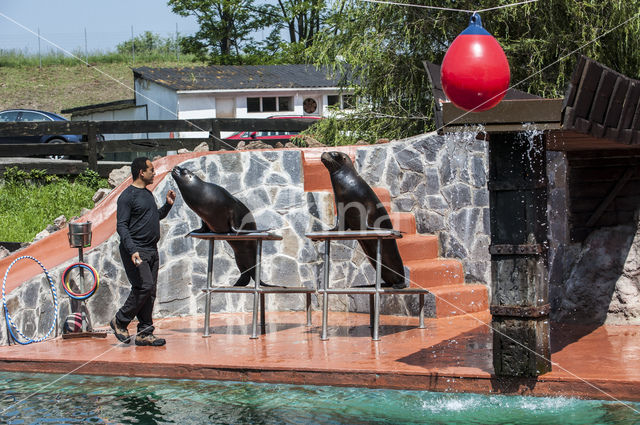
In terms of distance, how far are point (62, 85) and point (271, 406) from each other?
1859 inches

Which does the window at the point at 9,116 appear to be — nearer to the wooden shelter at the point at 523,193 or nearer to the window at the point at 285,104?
the window at the point at 285,104

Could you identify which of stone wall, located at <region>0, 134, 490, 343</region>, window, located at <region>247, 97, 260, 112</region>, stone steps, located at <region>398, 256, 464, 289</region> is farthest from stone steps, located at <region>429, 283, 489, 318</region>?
window, located at <region>247, 97, 260, 112</region>

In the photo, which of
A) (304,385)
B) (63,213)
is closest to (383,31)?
(63,213)

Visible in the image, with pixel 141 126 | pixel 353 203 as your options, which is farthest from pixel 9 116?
pixel 353 203

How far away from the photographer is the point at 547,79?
14.6 meters

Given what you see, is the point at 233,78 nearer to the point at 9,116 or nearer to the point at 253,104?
the point at 253,104

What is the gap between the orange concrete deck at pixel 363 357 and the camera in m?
6.55

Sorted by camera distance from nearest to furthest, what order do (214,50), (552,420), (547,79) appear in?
(552,420) < (547,79) < (214,50)

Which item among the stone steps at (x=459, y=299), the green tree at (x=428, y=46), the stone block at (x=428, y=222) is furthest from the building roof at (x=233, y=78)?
the stone steps at (x=459, y=299)

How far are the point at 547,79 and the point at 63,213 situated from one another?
8764mm

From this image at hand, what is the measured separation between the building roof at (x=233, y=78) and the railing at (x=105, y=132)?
39.9ft

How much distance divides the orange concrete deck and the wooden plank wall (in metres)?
1.19

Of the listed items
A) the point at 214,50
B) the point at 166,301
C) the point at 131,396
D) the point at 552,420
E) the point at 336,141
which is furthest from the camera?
the point at 214,50

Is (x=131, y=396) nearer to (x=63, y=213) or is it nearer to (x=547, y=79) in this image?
(x=63, y=213)
